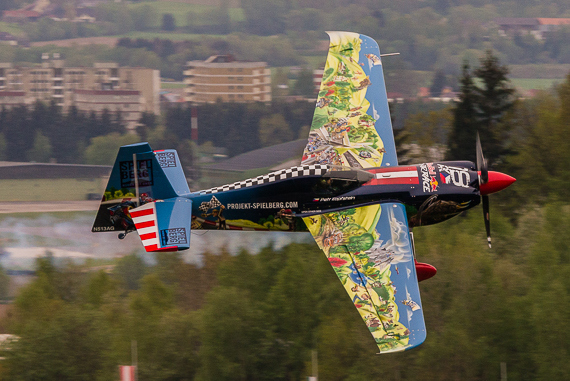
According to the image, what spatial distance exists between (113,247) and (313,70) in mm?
49800

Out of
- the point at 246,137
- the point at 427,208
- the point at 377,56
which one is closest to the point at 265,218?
the point at 427,208

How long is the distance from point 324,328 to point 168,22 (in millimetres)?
113711

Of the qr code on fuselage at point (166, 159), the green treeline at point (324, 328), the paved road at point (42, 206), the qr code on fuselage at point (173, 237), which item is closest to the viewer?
the qr code on fuselage at point (173, 237)

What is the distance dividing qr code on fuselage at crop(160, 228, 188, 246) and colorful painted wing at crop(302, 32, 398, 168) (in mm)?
4211

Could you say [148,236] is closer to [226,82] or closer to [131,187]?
[131,187]

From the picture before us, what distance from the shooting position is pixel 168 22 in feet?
435

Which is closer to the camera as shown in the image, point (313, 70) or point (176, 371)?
point (176, 371)

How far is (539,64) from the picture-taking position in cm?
12281

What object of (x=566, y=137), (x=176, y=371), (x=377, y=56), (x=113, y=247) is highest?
(x=377, y=56)

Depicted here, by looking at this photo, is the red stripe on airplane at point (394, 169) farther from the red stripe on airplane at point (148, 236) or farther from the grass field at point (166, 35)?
the grass field at point (166, 35)

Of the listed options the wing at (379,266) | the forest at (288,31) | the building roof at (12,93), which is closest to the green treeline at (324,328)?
the wing at (379,266)

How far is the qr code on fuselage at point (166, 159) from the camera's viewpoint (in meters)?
18.1

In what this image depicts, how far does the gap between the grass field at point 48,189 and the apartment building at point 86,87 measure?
73.8ft

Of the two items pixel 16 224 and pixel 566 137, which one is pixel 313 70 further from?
pixel 566 137
